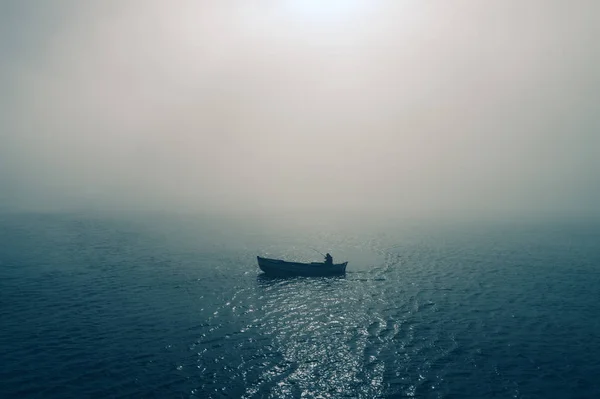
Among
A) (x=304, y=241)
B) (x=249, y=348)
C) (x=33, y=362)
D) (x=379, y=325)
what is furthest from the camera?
(x=304, y=241)

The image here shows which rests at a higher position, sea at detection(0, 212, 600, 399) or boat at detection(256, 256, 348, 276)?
boat at detection(256, 256, 348, 276)

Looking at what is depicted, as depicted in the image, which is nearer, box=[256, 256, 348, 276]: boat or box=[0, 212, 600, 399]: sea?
box=[0, 212, 600, 399]: sea

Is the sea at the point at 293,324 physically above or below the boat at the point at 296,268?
below

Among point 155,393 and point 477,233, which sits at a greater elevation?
point 477,233

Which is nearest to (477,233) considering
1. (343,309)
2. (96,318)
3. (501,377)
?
(343,309)

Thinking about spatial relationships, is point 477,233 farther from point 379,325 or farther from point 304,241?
point 379,325
